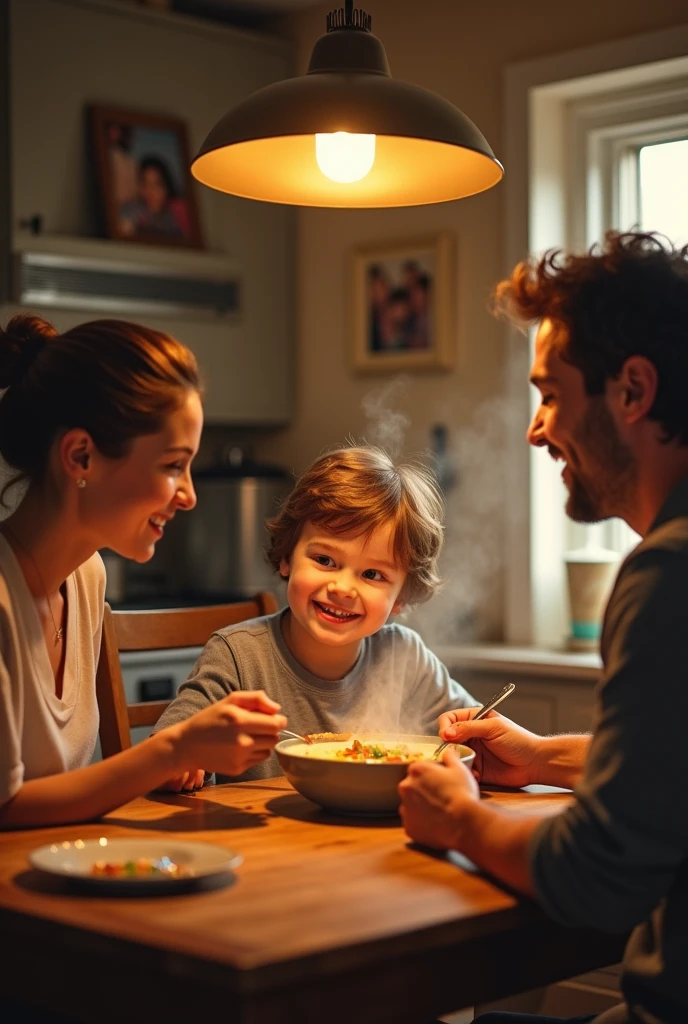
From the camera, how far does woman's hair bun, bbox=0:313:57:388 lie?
5.71ft

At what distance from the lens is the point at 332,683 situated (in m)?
2.16

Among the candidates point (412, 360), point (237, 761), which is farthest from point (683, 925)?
point (412, 360)

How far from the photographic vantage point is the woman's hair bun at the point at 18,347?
174 centimetres

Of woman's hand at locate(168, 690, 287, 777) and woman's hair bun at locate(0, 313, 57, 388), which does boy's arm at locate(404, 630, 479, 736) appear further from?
woman's hair bun at locate(0, 313, 57, 388)

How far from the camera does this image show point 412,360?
3.90 metres

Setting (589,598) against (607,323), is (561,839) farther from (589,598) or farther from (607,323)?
(589,598)

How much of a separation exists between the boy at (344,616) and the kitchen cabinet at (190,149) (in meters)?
1.65

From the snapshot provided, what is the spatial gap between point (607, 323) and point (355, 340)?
2.66 meters

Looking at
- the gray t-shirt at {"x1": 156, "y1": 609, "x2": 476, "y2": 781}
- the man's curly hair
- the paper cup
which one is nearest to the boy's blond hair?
the gray t-shirt at {"x1": 156, "y1": 609, "x2": 476, "y2": 781}

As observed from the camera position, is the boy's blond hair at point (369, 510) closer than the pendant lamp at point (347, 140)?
No

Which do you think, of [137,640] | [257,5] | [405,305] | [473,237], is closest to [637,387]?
[137,640]

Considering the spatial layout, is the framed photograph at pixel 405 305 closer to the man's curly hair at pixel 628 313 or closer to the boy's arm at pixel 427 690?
Answer: the boy's arm at pixel 427 690

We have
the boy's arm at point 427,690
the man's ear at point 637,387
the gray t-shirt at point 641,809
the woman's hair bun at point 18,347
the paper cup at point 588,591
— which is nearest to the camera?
the gray t-shirt at point 641,809

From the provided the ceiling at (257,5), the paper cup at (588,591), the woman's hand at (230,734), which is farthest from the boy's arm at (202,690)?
the ceiling at (257,5)
